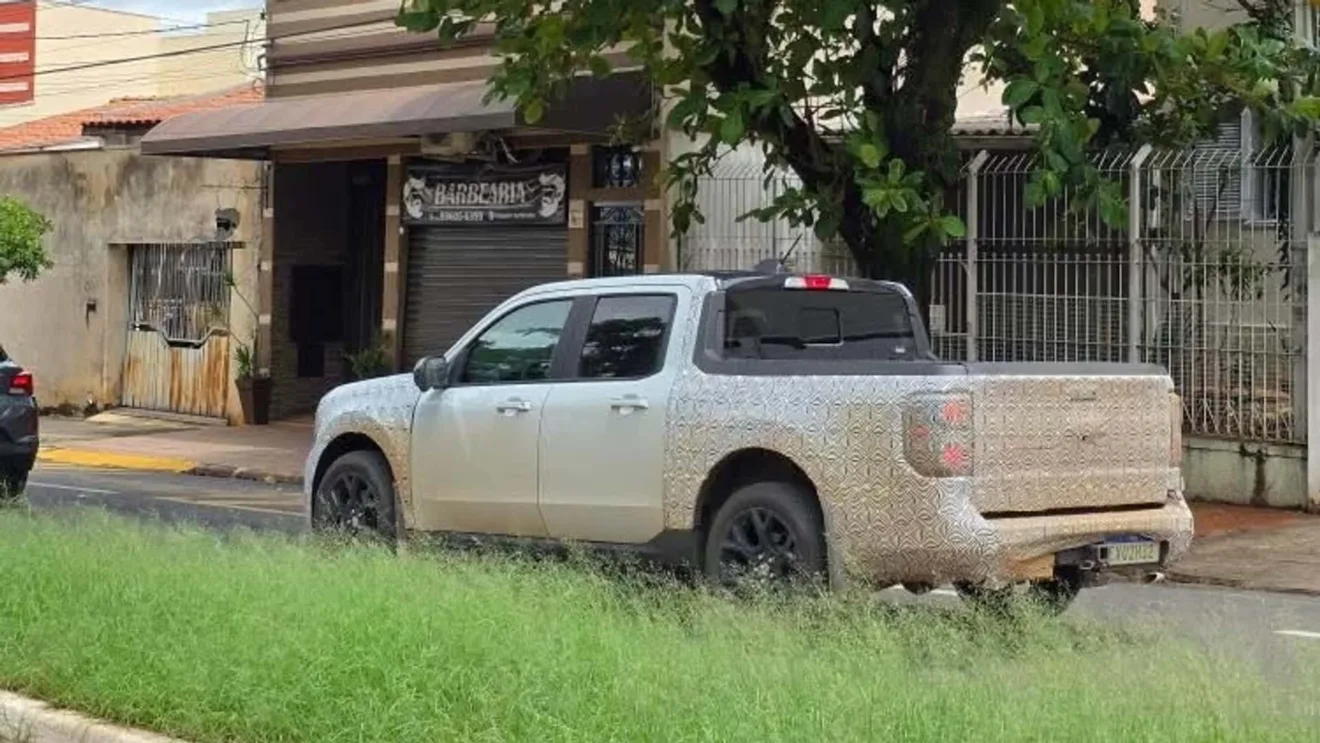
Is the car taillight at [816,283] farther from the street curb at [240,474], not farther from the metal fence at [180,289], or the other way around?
the metal fence at [180,289]

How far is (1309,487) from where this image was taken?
1584cm

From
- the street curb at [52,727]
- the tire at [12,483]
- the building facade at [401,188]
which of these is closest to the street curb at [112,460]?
the building facade at [401,188]

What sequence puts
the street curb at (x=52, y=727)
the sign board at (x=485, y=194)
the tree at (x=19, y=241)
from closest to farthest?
1. the street curb at (x=52, y=727)
2. the sign board at (x=485, y=194)
3. the tree at (x=19, y=241)

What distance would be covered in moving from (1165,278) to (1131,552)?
8924 mm

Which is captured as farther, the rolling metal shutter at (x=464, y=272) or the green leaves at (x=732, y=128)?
the rolling metal shutter at (x=464, y=272)

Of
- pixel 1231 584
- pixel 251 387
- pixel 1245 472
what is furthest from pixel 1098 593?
pixel 251 387

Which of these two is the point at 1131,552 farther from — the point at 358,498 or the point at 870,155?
the point at 358,498

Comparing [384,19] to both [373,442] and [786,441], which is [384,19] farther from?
[786,441]

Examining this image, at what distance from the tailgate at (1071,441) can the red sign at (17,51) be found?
3910cm

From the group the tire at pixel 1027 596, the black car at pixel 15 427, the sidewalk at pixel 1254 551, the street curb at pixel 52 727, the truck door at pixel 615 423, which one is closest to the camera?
the street curb at pixel 52 727

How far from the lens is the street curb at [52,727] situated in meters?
6.37

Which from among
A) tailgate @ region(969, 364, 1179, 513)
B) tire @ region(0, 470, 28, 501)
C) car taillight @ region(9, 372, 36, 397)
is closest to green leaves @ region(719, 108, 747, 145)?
tailgate @ region(969, 364, 1179, 513)

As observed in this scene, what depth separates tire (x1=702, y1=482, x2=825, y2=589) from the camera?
8.39 m

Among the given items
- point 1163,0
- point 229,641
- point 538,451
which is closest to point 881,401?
point 538,451
